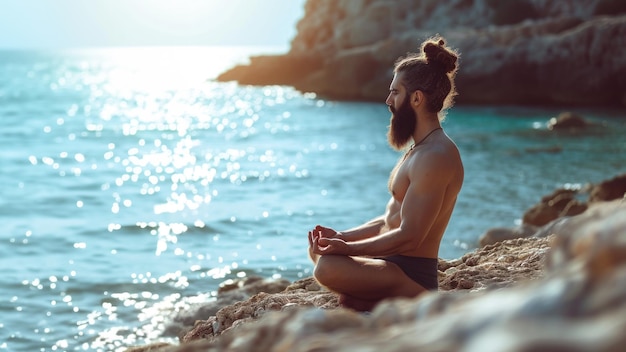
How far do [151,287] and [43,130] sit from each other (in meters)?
30.3

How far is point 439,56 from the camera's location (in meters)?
5.27

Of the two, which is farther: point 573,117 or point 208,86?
point 208,86

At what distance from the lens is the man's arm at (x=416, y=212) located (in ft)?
17.2

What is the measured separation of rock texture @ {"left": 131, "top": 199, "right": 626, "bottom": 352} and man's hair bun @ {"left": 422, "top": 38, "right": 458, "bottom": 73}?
3130 mm

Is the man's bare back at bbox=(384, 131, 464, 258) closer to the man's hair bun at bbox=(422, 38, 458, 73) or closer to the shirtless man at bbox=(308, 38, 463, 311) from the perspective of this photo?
the shirtless man at bbox=(308, 38, 463, 311)

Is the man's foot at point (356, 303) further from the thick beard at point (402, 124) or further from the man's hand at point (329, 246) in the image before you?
the thick beard at point (402, 124)

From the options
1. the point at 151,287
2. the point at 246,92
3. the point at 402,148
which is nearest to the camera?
the point at 402,148

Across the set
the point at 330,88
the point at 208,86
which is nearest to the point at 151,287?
the point at 330,88

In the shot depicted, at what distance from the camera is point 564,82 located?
145 feet

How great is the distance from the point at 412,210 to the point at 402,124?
65cm

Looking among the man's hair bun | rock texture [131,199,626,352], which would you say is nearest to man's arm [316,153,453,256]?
the man's hair bun

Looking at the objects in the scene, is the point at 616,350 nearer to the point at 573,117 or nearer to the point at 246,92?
the point at 573,117

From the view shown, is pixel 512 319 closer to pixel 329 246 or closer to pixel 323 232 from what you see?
pixel 329 246

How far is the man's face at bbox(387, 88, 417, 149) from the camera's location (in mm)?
5477
